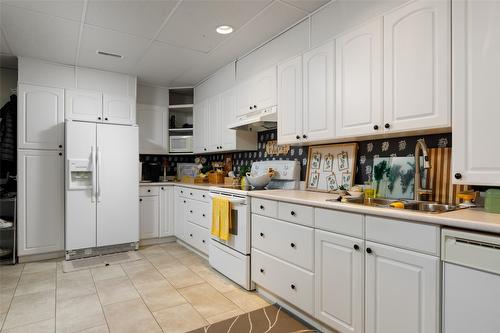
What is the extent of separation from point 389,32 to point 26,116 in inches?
155

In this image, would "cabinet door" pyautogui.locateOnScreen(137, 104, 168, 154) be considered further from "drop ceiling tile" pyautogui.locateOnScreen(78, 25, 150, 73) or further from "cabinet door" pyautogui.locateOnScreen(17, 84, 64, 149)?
"cabinet door" pyautogui.locateOnScreen(17, 84, 64, 149)

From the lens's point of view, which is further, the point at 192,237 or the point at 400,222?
the point at 192,237

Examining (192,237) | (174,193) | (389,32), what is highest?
(389,32)

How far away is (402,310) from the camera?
147cm

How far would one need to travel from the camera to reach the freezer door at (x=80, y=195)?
353 centimetres

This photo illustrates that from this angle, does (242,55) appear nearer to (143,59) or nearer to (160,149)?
(143,59)

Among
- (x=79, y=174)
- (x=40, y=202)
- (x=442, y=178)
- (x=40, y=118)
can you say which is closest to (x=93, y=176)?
(x=79, y=174)

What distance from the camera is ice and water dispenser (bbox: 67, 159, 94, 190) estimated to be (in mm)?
3543

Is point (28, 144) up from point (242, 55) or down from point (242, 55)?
down

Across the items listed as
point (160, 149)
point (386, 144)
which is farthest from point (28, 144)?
point (386, 144)

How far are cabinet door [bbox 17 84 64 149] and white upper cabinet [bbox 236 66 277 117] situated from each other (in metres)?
2.29

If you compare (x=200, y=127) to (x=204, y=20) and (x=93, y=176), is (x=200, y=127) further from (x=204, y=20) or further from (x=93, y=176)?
(x=204, y=20)

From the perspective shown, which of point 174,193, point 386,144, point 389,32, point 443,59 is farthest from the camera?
point 174,193

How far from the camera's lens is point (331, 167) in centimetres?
265
